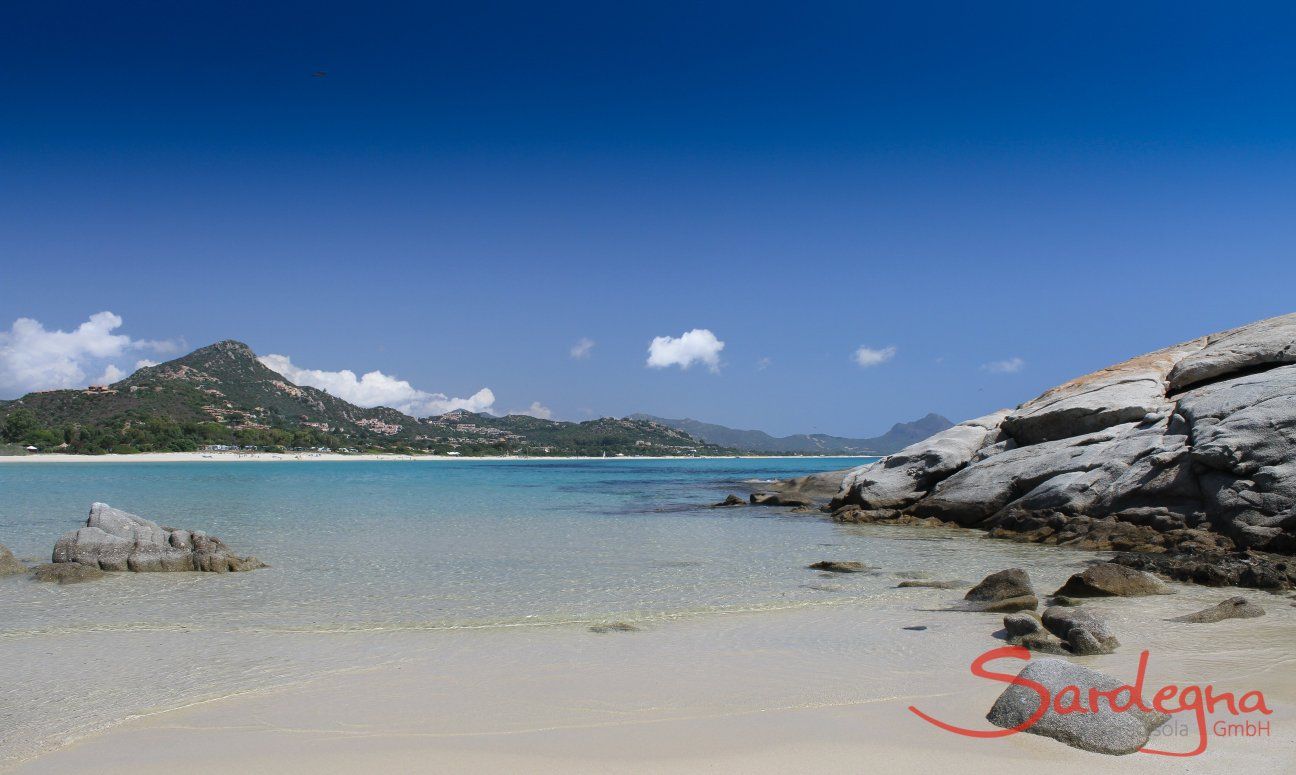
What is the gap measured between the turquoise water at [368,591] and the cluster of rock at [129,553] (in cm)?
46

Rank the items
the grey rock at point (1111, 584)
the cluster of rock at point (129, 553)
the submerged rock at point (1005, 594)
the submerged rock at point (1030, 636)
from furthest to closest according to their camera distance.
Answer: the cluster of rock at point (129, 553) → the grey rock at point (1111, 584) → the submerged rock at point (1005, 594) → the submerged rock at point (1030, 636)

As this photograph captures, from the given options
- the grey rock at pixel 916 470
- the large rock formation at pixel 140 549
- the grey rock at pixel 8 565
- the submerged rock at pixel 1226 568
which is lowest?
the grey rock at pixel 8 565

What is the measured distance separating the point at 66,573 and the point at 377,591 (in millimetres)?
6436

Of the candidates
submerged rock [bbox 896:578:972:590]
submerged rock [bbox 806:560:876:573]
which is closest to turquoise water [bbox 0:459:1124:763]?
submerged rock [bbox 896:578:972:590]

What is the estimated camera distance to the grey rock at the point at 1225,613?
10.5 m

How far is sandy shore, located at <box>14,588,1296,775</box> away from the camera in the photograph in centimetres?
586

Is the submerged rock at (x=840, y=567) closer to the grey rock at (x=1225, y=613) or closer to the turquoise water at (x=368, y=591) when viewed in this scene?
the turquoise water at (x=368, y=591)

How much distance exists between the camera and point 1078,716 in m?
6.08

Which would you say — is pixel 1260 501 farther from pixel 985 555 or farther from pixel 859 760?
pixel 859 760

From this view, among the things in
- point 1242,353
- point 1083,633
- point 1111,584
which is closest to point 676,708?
point 1083,633

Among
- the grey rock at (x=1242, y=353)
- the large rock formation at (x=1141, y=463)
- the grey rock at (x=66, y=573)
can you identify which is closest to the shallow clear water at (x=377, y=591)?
the grey rock at (x=66, y=573)

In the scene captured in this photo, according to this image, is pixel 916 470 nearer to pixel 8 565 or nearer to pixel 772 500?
pixel 772 500

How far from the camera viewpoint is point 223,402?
491 feet

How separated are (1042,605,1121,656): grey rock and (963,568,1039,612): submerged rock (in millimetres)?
1891
